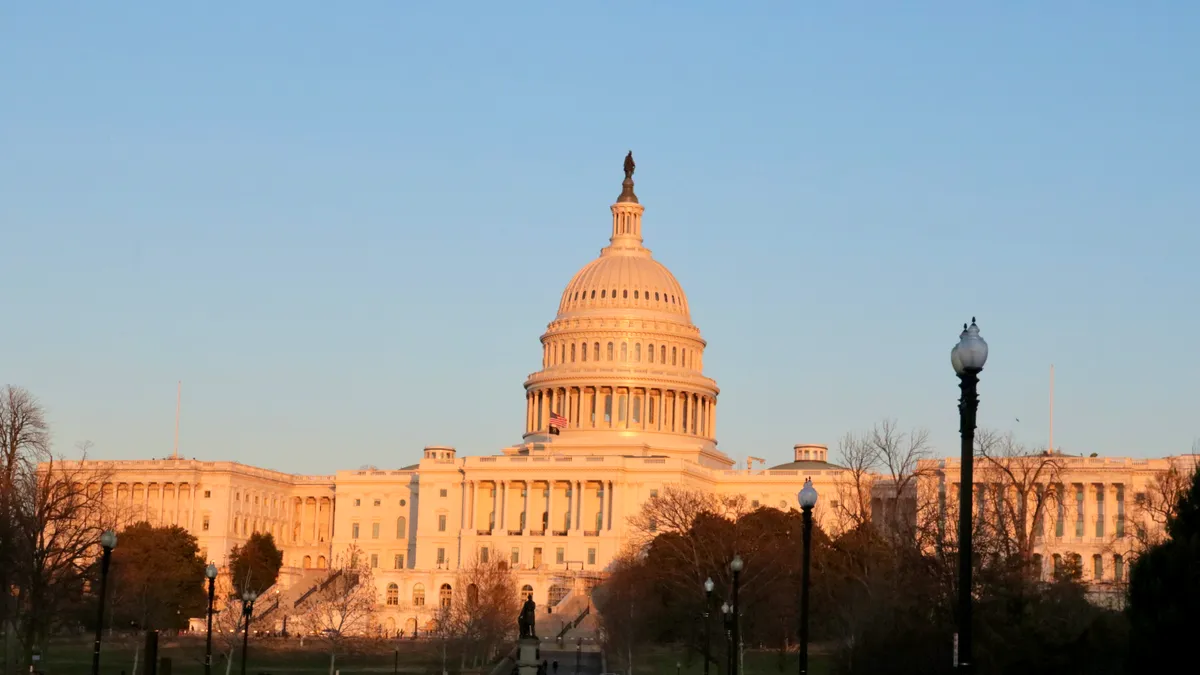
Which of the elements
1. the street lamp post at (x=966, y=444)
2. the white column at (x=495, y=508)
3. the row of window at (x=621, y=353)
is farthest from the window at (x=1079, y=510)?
the street lamp post at (x=966, y=444)

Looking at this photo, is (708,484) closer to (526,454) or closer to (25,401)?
(526,454)

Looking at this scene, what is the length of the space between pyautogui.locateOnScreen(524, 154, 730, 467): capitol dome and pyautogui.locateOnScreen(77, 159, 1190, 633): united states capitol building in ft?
0.49

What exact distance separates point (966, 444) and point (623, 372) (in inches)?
5568

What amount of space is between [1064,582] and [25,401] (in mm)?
44547

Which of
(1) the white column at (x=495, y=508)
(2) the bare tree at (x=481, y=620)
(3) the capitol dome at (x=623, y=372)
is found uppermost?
(3) the capitol dome at (x=623, y=372)

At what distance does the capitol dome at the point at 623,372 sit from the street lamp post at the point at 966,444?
452 ft

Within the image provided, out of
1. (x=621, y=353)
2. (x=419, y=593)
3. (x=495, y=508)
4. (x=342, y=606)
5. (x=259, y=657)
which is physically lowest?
(x=259, y=657)

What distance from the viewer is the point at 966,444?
29250 millimetres

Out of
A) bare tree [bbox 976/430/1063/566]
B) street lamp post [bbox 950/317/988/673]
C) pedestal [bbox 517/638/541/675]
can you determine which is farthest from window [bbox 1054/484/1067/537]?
street lamp post [bbox 950/317/988/673]

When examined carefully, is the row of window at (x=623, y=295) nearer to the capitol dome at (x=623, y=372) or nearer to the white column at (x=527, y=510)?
the capitol dome at (x=623, y=372)

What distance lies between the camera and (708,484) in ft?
534

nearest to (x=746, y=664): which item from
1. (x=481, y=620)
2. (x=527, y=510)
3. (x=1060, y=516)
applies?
(x=481, y=620)

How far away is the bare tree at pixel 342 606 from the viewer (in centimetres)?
10981

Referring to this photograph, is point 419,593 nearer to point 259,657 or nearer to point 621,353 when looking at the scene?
point 621,353
